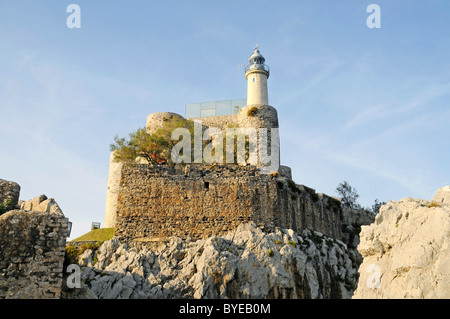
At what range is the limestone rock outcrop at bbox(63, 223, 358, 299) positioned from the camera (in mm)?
25484

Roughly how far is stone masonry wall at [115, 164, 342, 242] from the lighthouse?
17.6 meters

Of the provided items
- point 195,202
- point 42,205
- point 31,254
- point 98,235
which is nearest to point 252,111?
point 195,202

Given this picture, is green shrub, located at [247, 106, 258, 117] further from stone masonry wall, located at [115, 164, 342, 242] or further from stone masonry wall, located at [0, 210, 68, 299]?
stone masonry wall, located at [0, 210, 68, 299]

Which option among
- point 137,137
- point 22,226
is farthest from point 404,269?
point 137,137

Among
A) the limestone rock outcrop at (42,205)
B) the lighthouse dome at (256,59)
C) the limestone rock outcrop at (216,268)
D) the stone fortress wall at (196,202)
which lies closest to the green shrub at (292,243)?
the limestone rock outcrop at (216,268)

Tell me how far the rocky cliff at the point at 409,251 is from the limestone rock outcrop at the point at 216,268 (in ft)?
47.1

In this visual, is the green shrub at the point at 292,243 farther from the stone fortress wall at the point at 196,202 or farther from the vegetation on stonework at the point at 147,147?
the vegetation on stonework at the point at 147,147

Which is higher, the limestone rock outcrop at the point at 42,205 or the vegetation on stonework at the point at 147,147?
the vegetation on stonework at the point at 147,147

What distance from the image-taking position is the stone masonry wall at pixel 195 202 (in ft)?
96.6

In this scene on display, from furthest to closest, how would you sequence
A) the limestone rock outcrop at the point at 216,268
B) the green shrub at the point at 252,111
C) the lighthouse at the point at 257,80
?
the lighthouse at the point at 257,80 → the green shrub at the point at 252,111 → the limestone rock outcrop at the point at 216,268

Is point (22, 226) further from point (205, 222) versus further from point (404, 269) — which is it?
point (205, 222)

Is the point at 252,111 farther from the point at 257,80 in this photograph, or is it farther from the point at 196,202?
the point at 196,202

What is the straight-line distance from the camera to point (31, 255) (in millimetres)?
13219

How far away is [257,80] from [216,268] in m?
26.9
